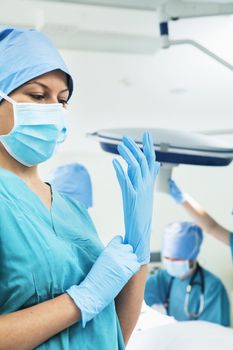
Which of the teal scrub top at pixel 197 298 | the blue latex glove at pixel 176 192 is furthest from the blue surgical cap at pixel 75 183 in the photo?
the teal scrub top at pixel 197 298

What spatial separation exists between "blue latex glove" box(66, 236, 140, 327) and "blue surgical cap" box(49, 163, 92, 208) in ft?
3.95

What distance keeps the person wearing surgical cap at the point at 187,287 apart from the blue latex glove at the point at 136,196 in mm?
1722

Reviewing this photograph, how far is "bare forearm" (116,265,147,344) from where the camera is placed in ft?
3.13

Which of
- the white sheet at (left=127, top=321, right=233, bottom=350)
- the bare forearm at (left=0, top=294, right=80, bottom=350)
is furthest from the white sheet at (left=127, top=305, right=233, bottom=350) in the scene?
the bare forearm at (left=0, top=294, right=80, bottom=350)

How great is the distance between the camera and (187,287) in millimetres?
2600

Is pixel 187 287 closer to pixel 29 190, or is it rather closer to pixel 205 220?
pixel 205 220

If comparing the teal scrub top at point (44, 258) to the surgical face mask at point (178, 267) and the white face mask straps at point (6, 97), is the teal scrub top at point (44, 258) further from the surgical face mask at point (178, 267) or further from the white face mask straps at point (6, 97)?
the surgical face mask at point (178, 267)

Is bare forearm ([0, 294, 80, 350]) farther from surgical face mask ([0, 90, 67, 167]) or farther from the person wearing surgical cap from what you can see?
the person wearing surgical cap

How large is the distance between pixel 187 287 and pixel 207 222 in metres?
0.60

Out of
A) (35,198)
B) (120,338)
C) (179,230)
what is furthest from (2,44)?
(179,230)

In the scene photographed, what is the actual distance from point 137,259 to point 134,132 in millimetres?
684

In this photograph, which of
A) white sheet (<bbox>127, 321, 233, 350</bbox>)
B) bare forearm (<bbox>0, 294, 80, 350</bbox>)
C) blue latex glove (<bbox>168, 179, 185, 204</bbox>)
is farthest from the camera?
blue latex glove (<bbox>168, 179, 185, 204</bbox>)

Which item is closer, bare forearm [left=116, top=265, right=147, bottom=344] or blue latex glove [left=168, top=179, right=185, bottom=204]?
bare forearm [left=116, top=265, right=147, bottom=344]

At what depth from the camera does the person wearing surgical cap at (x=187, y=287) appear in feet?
8.35
